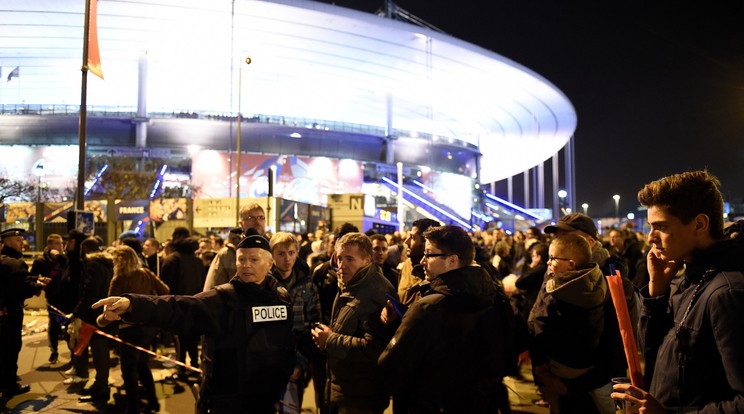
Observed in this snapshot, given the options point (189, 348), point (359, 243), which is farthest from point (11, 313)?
point (359, 243)

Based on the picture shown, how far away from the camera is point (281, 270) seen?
485cm

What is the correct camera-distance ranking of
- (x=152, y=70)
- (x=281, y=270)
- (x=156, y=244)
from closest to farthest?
(x=281, y=270) → (x=156, y=244) → (x=152, y=70)

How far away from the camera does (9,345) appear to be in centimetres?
659

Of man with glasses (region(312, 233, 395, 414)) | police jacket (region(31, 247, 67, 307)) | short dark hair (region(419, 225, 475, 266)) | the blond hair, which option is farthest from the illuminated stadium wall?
short dark hair (region(419, 225, 475, 266))

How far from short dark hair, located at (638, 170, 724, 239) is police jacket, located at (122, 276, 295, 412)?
234 cm

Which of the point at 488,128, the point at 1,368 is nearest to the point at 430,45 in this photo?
the point at 488,128

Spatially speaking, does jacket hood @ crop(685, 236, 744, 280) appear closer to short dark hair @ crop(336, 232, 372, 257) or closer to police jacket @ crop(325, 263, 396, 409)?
police jacket @ crop(325, 263, 396, 409)

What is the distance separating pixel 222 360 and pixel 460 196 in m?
57.6

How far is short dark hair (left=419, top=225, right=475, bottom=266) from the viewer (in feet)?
9.82

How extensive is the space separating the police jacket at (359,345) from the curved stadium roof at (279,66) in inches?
1120

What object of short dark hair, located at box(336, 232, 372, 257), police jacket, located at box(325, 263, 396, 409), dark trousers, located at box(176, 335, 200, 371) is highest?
short dark hair, located at box(336, 232, 372, 257)

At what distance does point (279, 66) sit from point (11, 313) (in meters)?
42.8

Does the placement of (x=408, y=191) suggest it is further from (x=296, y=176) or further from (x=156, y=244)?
(x=156, y=244)

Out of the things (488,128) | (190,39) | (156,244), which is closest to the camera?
(156,244)
